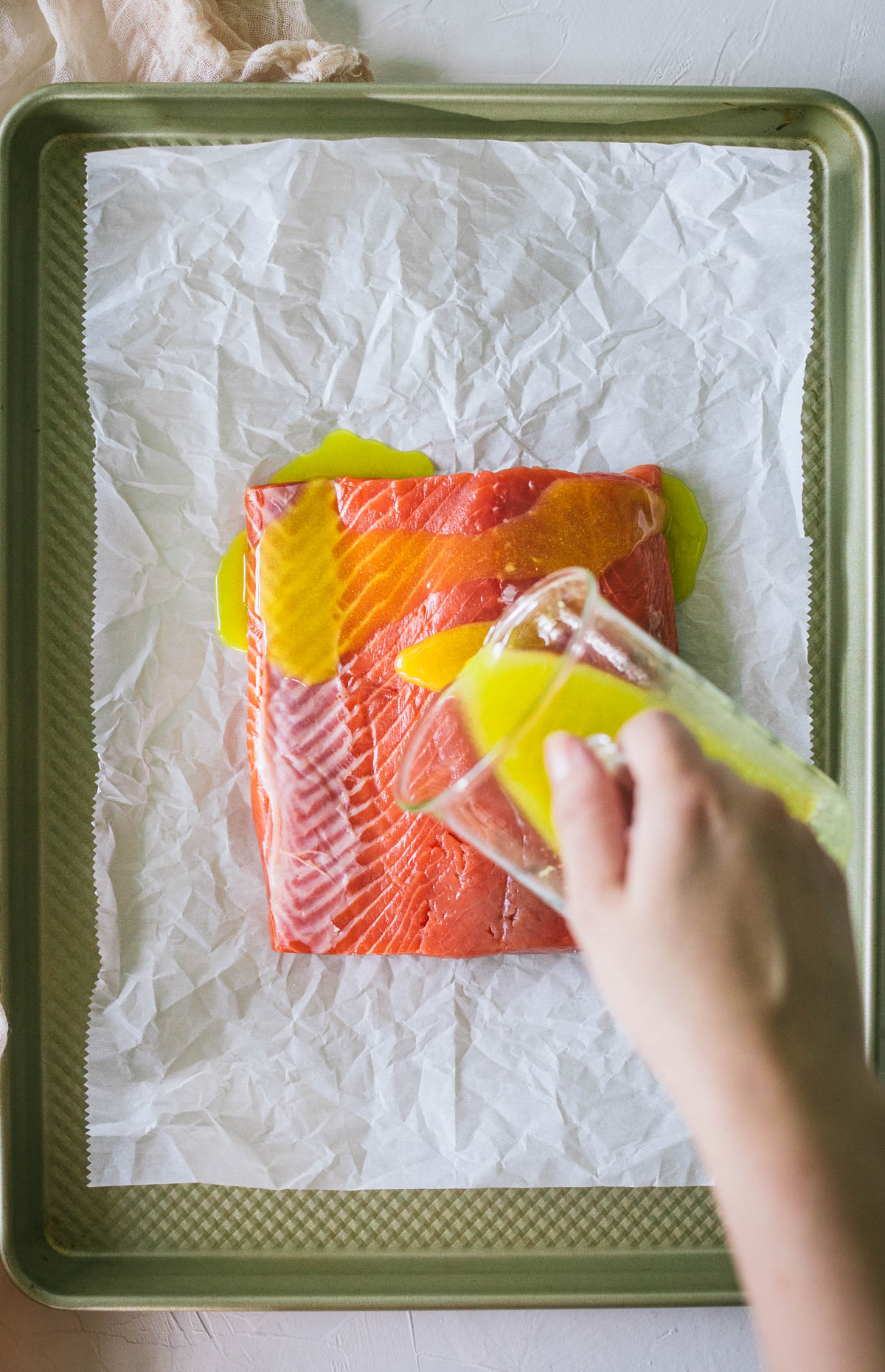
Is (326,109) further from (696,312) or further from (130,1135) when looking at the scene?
(130,1135)

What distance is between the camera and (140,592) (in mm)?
1399

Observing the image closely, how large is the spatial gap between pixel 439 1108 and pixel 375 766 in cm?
47

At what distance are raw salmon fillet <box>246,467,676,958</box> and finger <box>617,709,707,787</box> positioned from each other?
2.09ft

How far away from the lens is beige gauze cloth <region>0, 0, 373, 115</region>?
1381mm

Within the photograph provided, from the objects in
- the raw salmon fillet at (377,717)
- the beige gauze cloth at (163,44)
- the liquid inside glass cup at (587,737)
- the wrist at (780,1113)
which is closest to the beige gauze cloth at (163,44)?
the beige gauze cloth at (163,44)

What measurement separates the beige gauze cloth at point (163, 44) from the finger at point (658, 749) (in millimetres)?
1141

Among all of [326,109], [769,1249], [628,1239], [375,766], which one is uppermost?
[326,109]

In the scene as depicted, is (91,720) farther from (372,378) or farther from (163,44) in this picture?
(163,44)

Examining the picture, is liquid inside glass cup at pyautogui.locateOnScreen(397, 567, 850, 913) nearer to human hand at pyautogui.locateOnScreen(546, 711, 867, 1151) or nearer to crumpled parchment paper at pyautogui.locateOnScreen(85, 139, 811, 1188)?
human hand at pyautogui.locateOnScreen(546, 711, 867, 1151)

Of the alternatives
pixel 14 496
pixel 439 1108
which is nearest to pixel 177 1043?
pixel 439 1108

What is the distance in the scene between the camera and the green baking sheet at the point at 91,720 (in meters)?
1.36

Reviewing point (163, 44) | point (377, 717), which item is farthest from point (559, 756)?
point (163, 44)

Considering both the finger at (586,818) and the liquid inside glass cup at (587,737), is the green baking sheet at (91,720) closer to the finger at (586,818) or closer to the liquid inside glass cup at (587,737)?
the liquid inside glass cup at (587,737)

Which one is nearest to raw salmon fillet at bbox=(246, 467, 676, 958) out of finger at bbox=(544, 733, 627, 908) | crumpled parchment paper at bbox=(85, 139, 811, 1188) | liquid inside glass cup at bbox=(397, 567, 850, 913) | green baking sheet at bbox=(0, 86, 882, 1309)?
crumpled parchment paper at bbox=(85, 139, 811, 1188)
